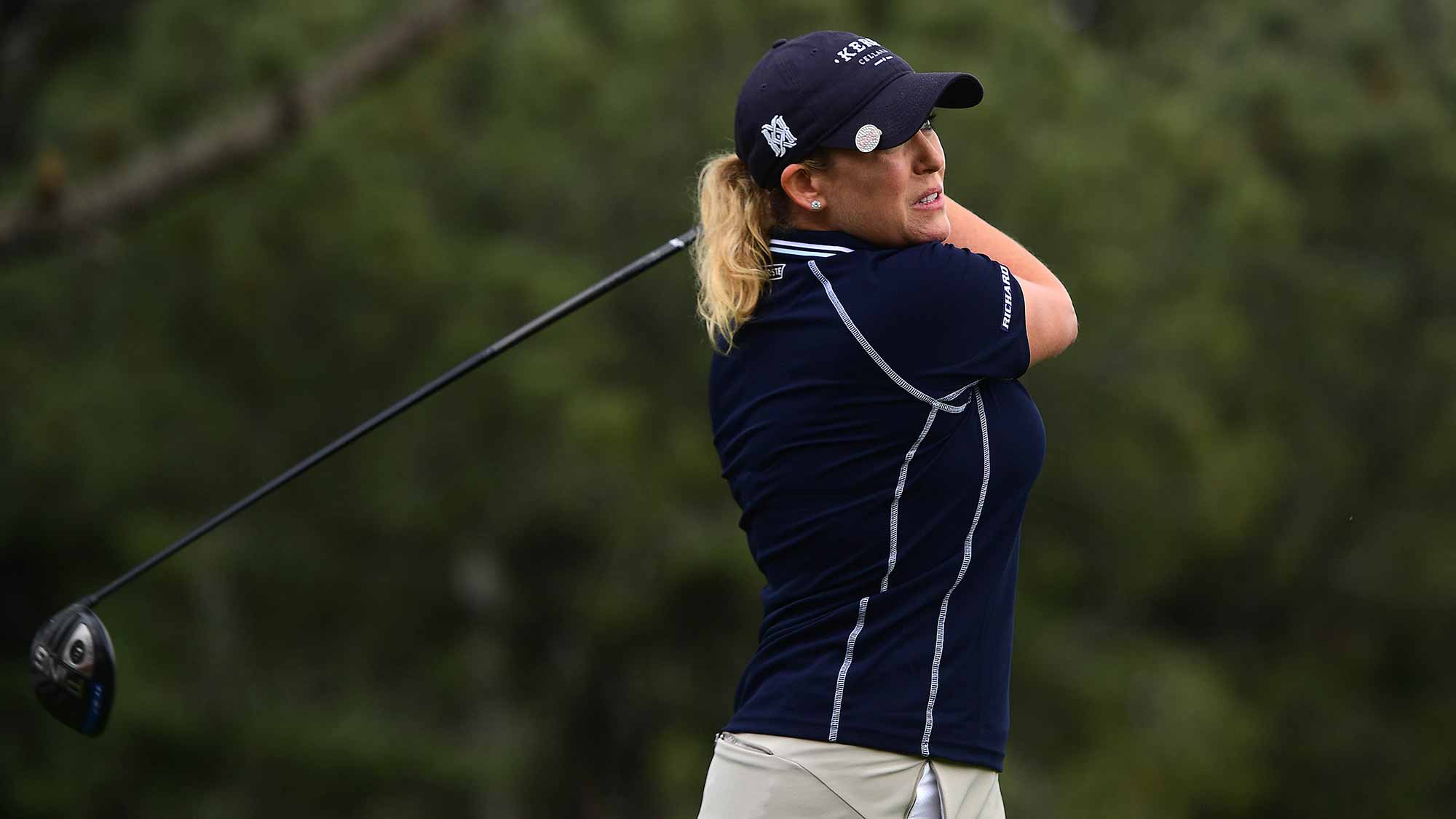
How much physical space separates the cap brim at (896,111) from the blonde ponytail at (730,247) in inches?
5.7

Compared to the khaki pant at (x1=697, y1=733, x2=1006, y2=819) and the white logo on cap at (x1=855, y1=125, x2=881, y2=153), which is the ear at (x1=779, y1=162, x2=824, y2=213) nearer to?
the white logo on cap at (x1=855, y1=125, x2=881, y2=153)

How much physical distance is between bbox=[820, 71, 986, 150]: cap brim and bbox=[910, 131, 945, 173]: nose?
1.7 inches

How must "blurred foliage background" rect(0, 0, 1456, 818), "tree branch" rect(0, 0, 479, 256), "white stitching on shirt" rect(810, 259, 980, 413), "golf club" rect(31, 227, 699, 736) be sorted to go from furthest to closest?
"blurred foliage background" rect(0, 0, 1456, 818) < "tree branch" rect(0, 0, 479, 256) < "golf club" rect(31, 227, 699, 736) < "white stitching on shirt" rect(810, 259, 980, 413)

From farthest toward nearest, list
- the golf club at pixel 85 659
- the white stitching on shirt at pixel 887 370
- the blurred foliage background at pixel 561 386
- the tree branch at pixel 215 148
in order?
the blurred foliage background at pixel 561 386 < the tree branch at pixel 215 148 < the golf club at pixel 85 659 < the white stitching on shirt at pixel 887 370

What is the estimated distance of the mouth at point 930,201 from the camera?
219 cm

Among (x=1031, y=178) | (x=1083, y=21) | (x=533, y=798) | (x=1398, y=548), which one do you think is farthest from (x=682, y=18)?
(x=1398, y=548)

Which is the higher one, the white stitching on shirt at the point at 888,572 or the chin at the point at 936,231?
the chin at the point at 936,231

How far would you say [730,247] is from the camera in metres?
2.22

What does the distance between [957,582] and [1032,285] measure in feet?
1.17

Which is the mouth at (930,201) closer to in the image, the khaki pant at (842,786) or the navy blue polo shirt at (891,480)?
the navy blue polo shirt at (891,480)

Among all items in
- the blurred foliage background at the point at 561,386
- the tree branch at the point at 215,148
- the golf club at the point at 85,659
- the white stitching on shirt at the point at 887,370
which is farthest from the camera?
the blurred foliage background at the point at 561,386

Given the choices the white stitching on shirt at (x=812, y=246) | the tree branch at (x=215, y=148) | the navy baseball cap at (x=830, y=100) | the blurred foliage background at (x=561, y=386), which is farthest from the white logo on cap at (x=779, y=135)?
the blurred foliage background at (x=561, y=386)

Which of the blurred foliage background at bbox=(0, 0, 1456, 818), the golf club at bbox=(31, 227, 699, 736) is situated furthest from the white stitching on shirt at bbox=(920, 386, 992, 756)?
the blurred foliage background at bbox=(0, 0, 1456, 818)

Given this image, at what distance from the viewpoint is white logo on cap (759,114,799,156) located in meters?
2.16
